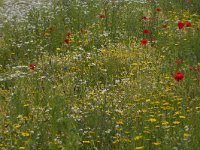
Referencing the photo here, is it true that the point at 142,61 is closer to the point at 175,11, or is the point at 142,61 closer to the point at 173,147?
the point at 173,147

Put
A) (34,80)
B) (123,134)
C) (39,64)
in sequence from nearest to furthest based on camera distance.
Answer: (123,134), (34,80), (39,64)

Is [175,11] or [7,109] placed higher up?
[175,11]

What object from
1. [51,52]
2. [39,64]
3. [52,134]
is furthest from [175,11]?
[52,134]

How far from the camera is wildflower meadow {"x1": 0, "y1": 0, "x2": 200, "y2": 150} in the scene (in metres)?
4.27

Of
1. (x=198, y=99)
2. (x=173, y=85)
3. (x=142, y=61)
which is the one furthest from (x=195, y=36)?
(x=198, y=99)

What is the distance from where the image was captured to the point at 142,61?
670 centimetres

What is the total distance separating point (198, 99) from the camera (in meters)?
5.05

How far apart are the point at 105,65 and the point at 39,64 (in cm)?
116

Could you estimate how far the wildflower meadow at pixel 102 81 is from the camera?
427cm

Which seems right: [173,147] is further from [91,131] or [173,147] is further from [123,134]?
[91,131]

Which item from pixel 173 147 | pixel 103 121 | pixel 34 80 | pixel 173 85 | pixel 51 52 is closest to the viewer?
pixel 173 147

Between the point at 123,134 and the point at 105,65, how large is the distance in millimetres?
2824

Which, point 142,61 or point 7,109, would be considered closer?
point 7,109

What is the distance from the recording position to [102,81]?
655cm
